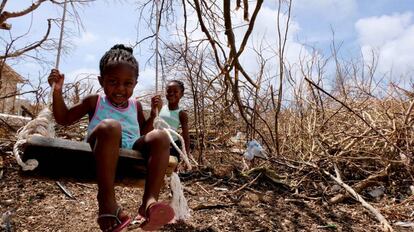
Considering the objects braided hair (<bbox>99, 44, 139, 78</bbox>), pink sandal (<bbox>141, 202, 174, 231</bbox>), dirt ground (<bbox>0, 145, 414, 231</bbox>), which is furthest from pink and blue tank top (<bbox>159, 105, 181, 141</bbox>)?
pink sandal (<bbox>141, 202, 174, 231</bbox>)

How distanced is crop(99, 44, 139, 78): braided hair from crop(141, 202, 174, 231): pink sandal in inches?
33.7

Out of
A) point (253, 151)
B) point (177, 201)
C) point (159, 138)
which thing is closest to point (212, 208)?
point (253, 151)

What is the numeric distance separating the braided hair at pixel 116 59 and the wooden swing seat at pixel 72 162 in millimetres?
555

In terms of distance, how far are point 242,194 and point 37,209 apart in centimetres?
216

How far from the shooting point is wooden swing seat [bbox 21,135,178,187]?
71.6 inches

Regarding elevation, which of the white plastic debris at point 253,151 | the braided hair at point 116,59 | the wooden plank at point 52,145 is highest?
the braided hair at point 116,59

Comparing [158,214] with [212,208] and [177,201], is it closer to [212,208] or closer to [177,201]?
[177,201]

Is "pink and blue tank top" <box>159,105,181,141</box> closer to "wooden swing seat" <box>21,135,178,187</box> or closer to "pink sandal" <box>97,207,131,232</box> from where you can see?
"wooden swing seat" <box>21,135,178,187</box>

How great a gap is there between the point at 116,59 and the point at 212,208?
2210 millimetres

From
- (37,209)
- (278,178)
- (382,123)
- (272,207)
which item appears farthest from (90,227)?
(382,123)

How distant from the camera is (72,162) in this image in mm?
2027

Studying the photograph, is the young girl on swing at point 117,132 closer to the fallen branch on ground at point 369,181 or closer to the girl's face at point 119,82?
the girl's face at point 119,82

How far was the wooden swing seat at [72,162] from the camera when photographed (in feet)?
5.97

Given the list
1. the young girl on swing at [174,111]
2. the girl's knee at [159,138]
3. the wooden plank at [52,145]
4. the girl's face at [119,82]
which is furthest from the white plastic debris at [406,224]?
the wooden plank at [52,145]
